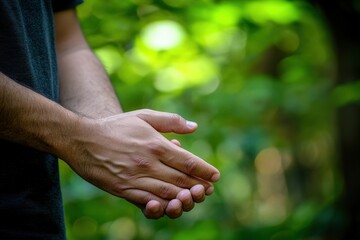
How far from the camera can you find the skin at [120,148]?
111 cm

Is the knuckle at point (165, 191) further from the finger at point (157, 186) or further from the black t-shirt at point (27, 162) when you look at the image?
the black t-shirt at point (27, 162)

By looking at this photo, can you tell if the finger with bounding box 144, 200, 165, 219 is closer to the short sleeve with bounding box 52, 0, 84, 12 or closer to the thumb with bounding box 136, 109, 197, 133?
the thumb with bounding box 136, 109, 197, 133

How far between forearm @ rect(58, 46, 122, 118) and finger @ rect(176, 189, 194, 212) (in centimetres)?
26

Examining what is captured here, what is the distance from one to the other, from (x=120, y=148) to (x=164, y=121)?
11 centimetres

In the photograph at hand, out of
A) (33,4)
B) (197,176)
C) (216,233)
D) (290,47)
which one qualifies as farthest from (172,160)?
(290,47)

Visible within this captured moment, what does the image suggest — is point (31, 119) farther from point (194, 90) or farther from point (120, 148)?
point (194, 90)

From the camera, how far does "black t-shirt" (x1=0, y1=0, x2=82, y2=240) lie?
1.18 metres

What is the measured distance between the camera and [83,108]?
4.65 ft

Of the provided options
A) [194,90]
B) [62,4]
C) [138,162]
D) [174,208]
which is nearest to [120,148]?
[138,162]

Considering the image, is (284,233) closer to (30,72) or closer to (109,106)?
(109,106)

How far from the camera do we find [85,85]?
57.7 inches

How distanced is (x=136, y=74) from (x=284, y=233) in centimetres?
101

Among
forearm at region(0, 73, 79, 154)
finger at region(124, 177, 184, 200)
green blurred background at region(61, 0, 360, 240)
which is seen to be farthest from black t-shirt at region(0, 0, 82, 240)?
green blurred background at region(61, 0, 360, 240)

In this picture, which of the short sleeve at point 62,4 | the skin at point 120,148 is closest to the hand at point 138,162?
the skin at point 120,148
